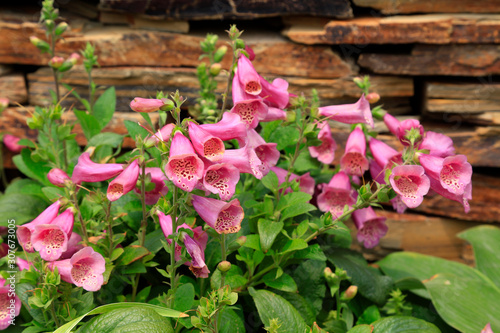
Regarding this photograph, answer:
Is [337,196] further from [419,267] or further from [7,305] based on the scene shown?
[7,305]

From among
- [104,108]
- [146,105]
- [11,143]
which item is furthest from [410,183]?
[11,143]

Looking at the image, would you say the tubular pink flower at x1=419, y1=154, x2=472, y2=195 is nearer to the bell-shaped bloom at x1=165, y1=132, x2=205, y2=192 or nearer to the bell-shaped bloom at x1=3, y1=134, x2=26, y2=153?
the bell-shaped bloom at x1=165, y1=132, x2=205, y2=192

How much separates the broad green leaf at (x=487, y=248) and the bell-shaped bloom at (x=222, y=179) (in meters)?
1.37

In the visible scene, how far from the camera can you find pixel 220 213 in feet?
3.69

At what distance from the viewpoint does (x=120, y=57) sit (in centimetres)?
220

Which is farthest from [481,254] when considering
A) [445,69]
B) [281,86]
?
[281,86]

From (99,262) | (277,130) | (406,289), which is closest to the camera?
(99,262)

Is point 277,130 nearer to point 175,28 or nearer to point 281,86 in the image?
point 281,86

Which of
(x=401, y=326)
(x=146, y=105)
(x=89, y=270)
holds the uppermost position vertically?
(x=146, y=105)

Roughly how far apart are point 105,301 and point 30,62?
134 cm

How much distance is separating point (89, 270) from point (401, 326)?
2.89ft

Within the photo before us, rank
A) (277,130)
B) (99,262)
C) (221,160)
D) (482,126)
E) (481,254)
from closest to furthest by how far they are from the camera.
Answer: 1. (221,160)
2. (99,262)
3. (277,130)
4. (481,254)
5. (482,126)

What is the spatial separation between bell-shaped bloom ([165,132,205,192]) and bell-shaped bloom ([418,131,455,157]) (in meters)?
0.74

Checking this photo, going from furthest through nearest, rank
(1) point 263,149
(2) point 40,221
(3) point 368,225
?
1. (3) point 368,225
2. (1) point 263,149
3. (2) point 40,221
